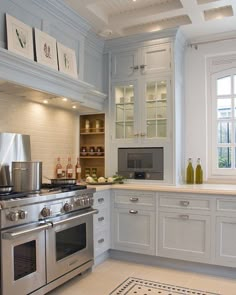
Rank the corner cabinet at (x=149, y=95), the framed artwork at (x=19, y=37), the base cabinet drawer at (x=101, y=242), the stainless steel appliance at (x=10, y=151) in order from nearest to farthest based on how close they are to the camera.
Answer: the framed artwork at (x=19, y=37)
the stainless steel appliance at (x=10, y=151)
the base cabinet drawer at (x=101, y=242)
the corner cabinet at (x=149, y=95)

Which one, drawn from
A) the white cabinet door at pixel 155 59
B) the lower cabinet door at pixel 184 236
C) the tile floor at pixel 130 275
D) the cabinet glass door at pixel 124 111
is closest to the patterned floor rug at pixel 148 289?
the tile floor at pixel 130 275

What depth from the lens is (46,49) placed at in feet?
9.54

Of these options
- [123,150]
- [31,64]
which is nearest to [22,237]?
[31,64]

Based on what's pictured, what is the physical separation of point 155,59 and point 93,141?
Answer: 1.33 metres

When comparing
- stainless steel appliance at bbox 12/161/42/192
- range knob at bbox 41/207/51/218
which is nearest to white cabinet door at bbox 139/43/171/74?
stainless steel appliance at bbox 12/161/42/192

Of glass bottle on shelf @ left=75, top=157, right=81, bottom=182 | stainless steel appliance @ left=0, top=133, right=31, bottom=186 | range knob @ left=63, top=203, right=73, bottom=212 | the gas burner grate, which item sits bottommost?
range knob @ left=63, top=203, right=73, bottom=212

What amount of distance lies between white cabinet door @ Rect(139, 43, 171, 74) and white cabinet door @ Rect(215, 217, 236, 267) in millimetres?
1807

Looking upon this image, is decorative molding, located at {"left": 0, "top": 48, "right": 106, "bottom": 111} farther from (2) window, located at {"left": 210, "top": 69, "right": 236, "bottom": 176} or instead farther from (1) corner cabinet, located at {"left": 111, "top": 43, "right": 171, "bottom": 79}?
(2) window, located at {"left": 210, "top": 69, "right": 236, "bottom": 176}

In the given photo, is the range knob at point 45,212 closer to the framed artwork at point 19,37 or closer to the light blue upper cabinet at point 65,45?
the light blue upper cabinet at point 65,45

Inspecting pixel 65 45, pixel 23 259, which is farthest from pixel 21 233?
pixel 65 45

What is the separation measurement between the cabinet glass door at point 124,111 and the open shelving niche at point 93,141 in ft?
0.86

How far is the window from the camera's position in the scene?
3814mm

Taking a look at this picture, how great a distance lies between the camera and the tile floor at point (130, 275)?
9.01 ft

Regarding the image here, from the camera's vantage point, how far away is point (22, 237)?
2.27 metres
